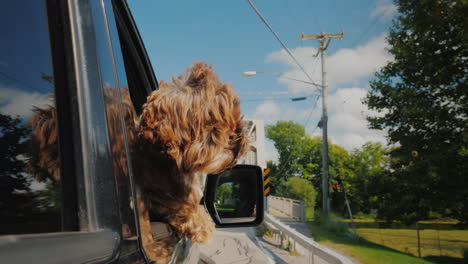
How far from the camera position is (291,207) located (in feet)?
98.4

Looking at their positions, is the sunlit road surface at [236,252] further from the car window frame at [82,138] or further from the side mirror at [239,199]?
the car window frame at [82,138]

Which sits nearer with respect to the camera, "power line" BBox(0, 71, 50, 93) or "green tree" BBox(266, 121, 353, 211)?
"power line" BBox(0, 71, 50, 93)

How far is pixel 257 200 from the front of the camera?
2.35 meters

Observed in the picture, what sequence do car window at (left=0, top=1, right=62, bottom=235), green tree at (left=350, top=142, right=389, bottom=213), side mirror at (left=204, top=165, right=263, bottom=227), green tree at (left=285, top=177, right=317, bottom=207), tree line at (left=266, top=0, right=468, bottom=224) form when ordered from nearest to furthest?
car window at (left=0, top=1, right=62, bottom=235), side mirror at (left=204, top=165, right=263, bottom=227), tree line at (left=266, top=0, right=468, bottom=224), green tree at (left=350, top=142, right=389, bottom=213), green tree at (left=285, top=177, right=317, bottom=207)

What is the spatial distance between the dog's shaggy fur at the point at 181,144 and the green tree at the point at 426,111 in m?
Result: 13.5

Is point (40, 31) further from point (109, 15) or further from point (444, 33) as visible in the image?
point (444, 33)

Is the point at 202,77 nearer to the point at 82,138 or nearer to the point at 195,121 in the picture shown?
the point at 195,121

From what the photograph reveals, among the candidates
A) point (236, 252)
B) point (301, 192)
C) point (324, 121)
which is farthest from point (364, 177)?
point (301, 192)

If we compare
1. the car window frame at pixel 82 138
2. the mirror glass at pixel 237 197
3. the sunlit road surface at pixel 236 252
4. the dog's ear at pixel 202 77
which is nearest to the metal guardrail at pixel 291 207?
the sunlit road surface at pixel 236 252

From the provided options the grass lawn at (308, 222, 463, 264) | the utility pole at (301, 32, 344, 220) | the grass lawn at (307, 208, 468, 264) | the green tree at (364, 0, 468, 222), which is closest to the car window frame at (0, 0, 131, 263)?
the grass lawn at (308, 222, 463, 264)

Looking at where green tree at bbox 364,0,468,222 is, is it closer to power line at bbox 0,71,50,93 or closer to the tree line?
the tree line

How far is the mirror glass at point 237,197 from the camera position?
2236mm

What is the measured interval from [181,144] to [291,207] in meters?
29.5

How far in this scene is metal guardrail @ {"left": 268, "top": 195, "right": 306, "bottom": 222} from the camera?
27.0 metres
